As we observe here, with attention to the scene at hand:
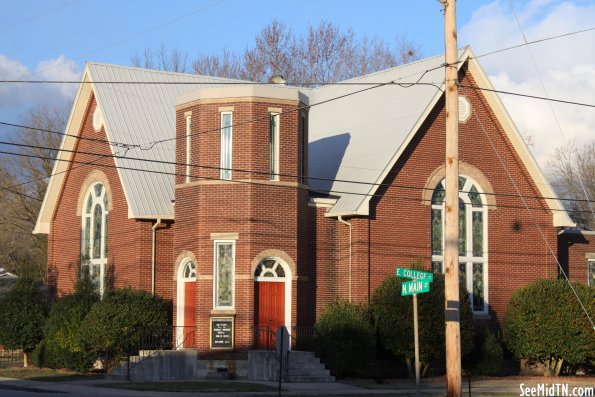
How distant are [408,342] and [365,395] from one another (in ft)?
15.9

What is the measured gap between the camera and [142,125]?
36844mm

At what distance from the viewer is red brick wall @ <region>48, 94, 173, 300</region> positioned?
34.0 metres

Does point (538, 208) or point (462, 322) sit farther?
point (538, 208)

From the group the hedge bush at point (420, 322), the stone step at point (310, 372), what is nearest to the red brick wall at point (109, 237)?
the stone step at point (310, 372)

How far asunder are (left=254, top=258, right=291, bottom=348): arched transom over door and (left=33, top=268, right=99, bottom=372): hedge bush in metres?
5.57

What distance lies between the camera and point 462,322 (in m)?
31.5

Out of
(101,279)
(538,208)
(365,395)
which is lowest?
(365,395)

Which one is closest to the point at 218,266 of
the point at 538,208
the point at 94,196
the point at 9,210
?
the point at 94,196

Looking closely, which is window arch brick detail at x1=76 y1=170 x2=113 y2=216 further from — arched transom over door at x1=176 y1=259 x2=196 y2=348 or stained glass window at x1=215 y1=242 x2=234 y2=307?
stained glass window at x1=215 y1=242 x2=234 y2=307

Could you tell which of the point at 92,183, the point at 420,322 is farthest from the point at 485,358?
the point at 92,183

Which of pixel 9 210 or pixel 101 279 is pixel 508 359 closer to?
pixel 101 279

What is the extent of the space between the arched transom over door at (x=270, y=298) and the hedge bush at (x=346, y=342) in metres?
1.22

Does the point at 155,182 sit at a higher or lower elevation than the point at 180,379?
higher

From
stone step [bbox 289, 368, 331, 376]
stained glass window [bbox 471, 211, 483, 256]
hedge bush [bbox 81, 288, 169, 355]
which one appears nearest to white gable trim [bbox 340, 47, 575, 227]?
stained glass window [bbox 471, 211, 483, 256]
